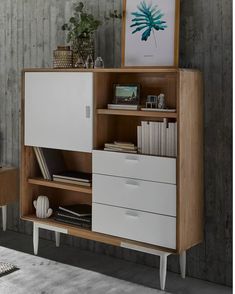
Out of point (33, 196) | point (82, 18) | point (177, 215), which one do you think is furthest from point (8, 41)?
point (177, 215)

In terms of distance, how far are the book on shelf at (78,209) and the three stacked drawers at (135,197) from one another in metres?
0.20

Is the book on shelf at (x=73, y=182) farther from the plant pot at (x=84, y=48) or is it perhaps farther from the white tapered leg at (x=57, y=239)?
the plant pot at (x=84, y=48)

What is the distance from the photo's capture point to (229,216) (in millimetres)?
3350

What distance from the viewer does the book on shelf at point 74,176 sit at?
12.1 feet

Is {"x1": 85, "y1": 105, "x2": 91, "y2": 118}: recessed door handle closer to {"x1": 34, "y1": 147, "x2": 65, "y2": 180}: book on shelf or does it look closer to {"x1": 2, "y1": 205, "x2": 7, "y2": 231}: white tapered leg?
{"x1": 34, "y1": 147, "x2": 65, "y2": 180}: book on shelf

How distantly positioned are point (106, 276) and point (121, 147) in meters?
0.89

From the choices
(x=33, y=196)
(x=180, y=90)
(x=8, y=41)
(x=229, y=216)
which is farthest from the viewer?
(x=8, y=41)

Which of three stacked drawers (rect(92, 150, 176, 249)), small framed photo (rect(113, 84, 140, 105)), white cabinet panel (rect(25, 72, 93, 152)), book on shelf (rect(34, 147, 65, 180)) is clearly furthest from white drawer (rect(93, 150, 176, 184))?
book on shelf (rect(34, 147, 65, 180))

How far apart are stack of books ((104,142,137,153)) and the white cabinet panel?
0.13 metres

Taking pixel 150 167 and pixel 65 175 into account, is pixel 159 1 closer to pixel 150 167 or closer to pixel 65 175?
pixel 150 167

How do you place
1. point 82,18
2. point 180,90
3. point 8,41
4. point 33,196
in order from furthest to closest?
point 8,41 < point 33,196 < point 82,18 < point 180,90

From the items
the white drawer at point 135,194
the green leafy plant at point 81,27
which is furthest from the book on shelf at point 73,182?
the green leafy plant at point 81,27

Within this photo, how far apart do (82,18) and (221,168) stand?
145 cm

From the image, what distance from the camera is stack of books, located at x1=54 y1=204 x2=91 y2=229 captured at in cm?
369
